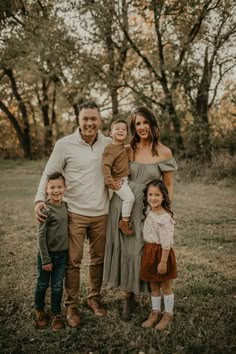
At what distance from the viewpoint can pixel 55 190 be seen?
3.48 metres

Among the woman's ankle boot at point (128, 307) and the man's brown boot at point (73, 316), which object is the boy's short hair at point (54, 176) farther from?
the woman's ankle boot at point (128, 307)

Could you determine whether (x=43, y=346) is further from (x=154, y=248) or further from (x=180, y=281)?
(x=180, y=281)

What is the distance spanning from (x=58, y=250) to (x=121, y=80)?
44.0 ft

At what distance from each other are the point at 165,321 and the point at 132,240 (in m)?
0.80

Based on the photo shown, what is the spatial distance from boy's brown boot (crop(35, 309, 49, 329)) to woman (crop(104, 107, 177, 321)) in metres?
0.70

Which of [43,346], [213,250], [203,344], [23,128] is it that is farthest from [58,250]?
[23,128]

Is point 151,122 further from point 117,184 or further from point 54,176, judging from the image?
point 54,176

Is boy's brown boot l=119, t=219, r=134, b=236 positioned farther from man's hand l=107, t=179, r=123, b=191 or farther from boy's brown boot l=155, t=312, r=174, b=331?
boy's brown boot l=155, t=312, r=174, b=331

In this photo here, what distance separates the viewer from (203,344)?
10.6 feet

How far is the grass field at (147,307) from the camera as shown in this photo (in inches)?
128

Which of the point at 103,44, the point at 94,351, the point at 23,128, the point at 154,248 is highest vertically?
the point at 103,44

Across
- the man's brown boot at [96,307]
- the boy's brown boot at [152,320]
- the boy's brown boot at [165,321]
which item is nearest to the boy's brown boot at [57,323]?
the man's brown boot at [96,307]

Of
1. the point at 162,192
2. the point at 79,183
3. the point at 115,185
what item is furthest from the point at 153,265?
the point at 79,183

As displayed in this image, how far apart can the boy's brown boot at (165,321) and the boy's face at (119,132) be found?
171cm
